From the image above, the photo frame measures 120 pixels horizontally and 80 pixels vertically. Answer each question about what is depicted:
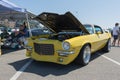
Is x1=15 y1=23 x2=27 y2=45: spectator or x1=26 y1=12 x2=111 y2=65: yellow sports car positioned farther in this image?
x1=15 y1=23 x2=27 y2=45: spectator

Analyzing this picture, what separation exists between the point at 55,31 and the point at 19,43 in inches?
144

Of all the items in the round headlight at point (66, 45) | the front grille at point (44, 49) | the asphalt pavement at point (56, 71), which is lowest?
the asphalt pavement at point (56, 71)

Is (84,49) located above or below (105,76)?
above

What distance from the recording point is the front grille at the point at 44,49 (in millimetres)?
6781

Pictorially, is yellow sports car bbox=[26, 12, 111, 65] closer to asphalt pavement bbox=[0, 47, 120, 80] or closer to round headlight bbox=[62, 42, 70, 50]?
round headlight bbox=[62, 42, 70, 50]

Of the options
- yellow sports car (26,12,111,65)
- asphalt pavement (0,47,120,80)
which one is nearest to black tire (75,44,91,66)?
yellow sports car (26,12,111,65)

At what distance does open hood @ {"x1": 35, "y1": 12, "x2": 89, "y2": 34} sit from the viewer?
7.42 meters

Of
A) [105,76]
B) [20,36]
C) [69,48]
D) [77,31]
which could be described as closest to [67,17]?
[77,31]

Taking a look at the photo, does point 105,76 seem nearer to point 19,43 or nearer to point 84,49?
point 84,49

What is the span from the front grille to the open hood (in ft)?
3.88

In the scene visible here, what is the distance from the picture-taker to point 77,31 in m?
8.24

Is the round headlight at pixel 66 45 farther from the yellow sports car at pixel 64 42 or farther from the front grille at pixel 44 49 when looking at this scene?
the front grille at pixel 44 49

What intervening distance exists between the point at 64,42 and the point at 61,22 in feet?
6.30

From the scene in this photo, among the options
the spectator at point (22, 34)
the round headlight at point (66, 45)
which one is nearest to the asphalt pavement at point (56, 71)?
the round headlight at point (66, 45)
